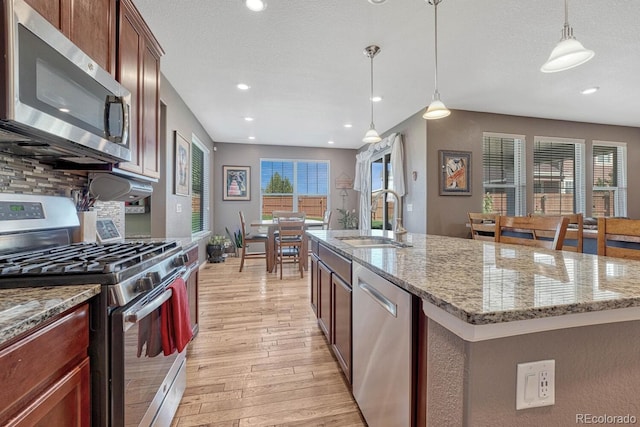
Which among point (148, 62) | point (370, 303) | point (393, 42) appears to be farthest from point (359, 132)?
point (370, 303)

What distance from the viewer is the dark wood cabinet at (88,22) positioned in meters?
1.09

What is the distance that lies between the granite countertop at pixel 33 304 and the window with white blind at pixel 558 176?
546 cm

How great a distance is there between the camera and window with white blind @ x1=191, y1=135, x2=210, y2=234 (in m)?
4.72

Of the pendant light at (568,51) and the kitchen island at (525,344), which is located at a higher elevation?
the pendant light at (568,51)

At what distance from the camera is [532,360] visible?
675 millimetres

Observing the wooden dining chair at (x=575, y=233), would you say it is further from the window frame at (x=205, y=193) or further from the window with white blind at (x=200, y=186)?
the window frame at (x=205, y=193)

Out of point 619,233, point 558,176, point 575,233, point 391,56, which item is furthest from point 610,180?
point 391,56

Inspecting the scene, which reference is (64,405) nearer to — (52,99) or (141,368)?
(141,368)

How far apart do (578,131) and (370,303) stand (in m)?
5.40

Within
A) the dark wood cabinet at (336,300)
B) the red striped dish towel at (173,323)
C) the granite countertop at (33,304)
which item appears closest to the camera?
the granite countertop at (33,304)

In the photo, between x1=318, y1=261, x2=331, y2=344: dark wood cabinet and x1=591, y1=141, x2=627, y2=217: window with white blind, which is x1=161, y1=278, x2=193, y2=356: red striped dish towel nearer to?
x1=318, y1=261, x2=331, y2=344: dark wood cabinet

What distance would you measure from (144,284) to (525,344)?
3.91ft

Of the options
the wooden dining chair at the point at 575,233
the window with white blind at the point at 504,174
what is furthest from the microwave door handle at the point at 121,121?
the window with white blind at the point at 504,174

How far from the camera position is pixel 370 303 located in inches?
48.1
